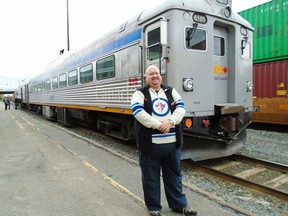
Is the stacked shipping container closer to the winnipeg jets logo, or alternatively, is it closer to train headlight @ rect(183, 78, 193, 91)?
train headlight @ rect(183, 78, 193, 91)

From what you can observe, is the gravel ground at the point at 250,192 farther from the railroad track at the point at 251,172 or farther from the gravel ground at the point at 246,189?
the railroad track at the point at 251,172

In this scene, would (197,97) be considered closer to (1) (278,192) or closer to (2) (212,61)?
(2) (212,61)

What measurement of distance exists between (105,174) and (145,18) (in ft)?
10.6

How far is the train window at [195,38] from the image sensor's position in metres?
5.31

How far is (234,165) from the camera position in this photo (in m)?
5.78

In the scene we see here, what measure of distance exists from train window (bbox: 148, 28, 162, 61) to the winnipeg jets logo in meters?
2.25

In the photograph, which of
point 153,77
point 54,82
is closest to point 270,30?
point 153,77

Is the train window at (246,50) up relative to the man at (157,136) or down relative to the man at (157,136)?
A: up

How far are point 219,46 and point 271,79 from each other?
5.21 metres

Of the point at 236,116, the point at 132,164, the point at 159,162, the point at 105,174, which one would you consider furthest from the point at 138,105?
the point at 236,116

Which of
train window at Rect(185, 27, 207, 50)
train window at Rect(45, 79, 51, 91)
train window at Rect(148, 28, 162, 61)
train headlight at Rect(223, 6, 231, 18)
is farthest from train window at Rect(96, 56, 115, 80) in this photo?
train window at Rect(45, 79, 51, 91)

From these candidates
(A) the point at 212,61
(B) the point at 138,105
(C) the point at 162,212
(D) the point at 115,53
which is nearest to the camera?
(B) the point at 138,105

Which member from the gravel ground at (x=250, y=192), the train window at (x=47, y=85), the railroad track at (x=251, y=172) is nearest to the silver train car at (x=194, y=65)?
the railroad track at (x=251, y=172)

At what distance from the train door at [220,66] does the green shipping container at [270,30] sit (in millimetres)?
5104
